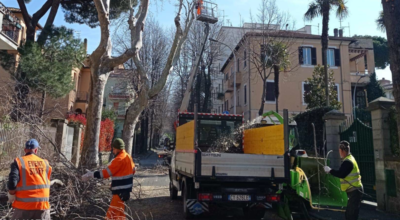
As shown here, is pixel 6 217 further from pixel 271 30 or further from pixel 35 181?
pixel 271 30

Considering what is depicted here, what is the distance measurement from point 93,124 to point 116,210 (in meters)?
4.94

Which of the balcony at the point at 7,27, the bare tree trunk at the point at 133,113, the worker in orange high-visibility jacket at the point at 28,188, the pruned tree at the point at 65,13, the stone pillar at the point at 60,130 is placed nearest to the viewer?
the worker in orange high-visibility jacket at the point at 28,188

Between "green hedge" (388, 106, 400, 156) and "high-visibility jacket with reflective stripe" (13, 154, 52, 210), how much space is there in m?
8.00

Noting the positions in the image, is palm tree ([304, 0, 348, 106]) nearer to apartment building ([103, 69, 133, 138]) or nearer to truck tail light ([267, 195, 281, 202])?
truck tail light ([267, 195, 281, 202])

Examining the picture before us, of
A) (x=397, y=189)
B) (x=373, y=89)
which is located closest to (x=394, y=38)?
(x=397, y=189)

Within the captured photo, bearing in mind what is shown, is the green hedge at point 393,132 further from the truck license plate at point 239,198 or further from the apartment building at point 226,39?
the apartment building at point 226,39

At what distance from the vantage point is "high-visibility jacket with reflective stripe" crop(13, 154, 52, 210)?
4180mm

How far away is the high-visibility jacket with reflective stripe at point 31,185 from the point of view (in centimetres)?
418

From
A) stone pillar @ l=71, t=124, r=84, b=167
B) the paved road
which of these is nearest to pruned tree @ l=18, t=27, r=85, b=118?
stone pillar @ l=71, t=124, r=84, b=167

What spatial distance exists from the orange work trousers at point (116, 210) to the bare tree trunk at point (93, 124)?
4.17 meters

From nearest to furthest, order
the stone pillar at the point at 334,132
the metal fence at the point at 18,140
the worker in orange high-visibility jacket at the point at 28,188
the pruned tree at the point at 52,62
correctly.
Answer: the worker in orange high-visibility jacket at the point at 28,188
the metal fence at the point at 18,140
the stone pillar at the point at 334,132
the pruned tree at the point at 52,62

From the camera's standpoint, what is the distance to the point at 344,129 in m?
10.4

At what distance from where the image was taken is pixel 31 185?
13.9 feet

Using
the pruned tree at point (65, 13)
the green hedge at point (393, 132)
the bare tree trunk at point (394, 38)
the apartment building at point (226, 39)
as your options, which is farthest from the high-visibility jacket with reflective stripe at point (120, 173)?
the apartment building at point (226, 39)
